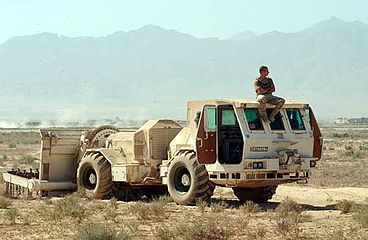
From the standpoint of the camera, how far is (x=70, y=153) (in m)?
24.0

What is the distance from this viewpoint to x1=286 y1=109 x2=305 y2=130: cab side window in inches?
774

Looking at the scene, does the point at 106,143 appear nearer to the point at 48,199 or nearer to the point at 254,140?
the point at 48,199

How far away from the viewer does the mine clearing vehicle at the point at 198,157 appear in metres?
18.8

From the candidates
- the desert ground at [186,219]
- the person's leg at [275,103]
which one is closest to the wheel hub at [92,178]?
the desert ground at [186,219]

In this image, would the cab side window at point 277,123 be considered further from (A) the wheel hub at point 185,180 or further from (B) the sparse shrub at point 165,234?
(B) the sparse shrub at point 165,234

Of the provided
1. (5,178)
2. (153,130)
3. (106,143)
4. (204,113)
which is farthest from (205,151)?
(5,178)

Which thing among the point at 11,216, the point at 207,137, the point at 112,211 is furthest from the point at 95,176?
the point at 11,216

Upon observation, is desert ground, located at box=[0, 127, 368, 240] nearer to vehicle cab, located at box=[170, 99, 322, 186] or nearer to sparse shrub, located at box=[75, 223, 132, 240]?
sparse shrub, located at box=[75, 223, 132, 240]

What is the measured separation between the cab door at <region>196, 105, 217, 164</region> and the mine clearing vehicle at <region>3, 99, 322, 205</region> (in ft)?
0.07

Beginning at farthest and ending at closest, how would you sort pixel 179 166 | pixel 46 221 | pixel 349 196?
pixel 349 196
pixel 179 166
pixel 46 221

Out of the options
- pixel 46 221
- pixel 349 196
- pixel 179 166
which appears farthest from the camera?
pixel 349 196

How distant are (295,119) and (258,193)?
7.99ft

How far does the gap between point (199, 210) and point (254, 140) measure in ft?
6.56

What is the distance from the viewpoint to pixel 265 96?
62.8 ft
